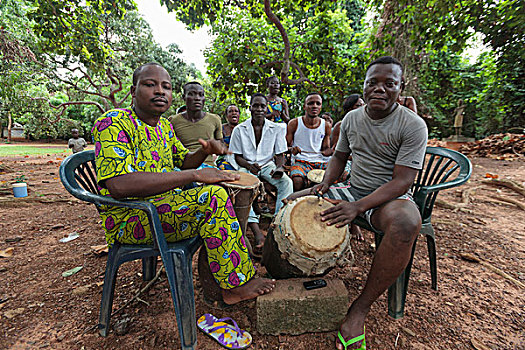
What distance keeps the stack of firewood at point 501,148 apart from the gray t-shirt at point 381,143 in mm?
8616

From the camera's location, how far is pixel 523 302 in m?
2.07

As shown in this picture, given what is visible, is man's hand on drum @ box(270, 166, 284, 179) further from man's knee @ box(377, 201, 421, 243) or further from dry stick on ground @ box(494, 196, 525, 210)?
dry stick on ground @ box(494, 196, 525, 210)

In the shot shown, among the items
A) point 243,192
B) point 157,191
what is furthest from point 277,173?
point 157,191

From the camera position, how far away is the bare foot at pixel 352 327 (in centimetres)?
159

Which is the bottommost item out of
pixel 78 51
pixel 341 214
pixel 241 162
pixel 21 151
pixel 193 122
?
pixel 21 151

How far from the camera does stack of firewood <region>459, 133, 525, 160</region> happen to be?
315 inches

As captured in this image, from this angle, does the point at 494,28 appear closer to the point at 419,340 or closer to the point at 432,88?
the point at 419,340

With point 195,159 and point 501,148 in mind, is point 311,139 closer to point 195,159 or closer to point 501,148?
point 195,159

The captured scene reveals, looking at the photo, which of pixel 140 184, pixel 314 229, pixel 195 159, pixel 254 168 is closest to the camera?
pixel 140 184

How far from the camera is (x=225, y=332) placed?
1.70 m

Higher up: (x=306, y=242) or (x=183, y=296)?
(x=306, y=242)

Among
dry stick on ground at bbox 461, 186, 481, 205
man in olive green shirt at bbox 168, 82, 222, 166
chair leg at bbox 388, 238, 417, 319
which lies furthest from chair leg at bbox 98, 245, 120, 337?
dry stick on ground at bbox 461, 186, 481, 205

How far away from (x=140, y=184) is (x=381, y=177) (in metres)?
1.71

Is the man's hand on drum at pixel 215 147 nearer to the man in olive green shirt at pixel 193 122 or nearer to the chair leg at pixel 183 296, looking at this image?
the chair leg at pixel 183 296
